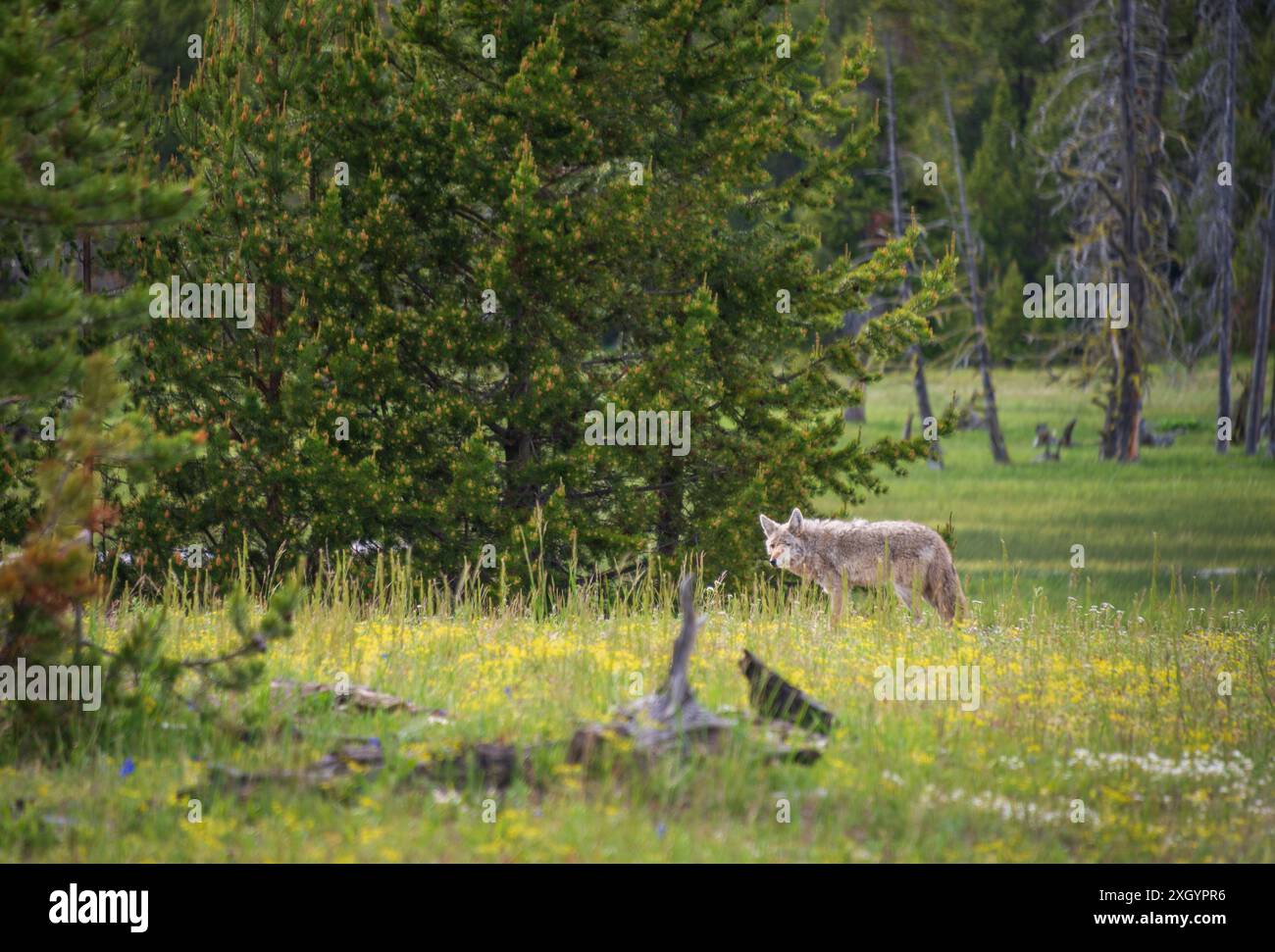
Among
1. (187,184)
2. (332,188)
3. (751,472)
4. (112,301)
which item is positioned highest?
(332,188)

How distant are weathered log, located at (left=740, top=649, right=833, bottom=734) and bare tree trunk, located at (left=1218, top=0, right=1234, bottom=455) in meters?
29.2

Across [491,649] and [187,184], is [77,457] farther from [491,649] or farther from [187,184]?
[491,649]

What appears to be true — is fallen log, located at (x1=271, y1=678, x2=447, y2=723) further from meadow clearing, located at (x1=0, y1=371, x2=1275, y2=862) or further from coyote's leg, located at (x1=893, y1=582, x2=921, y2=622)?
coyote's leg, located at (x1=893, y1=582, x2=921, y2=622)

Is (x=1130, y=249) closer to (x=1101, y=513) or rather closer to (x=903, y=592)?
(x=1101, y=513)

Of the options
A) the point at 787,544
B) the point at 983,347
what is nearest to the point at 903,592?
the point at 787,544

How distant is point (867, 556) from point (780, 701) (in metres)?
6.10

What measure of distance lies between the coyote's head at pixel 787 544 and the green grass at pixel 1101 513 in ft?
19.7

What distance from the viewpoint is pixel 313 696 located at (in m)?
7.70

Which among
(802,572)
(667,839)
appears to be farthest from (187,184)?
(802,572)

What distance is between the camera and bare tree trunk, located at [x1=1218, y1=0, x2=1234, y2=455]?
33125mm

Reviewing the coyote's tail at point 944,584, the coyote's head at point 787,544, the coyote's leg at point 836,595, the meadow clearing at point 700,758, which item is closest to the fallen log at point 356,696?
the meadow clearing at point 700,758

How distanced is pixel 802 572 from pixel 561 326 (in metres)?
4.09

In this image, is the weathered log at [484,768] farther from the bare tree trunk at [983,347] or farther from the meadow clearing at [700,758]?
the bare tree trunk at [983,347]

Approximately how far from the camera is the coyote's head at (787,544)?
44.9 ft
